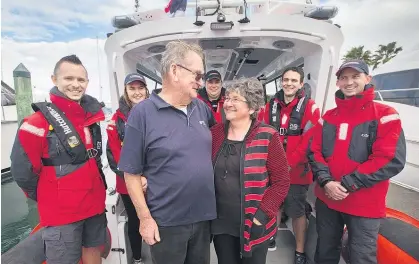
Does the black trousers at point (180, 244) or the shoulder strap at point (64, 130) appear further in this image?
the shoulder strap at point (64, 130)

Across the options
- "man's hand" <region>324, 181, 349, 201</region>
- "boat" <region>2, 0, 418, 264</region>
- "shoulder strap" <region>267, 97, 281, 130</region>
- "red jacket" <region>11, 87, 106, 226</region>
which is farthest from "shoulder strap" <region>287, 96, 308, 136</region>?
A: "red jacket" <region>11, 87, 106, 226</region>

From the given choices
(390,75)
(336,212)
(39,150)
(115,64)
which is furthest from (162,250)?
(390,75)

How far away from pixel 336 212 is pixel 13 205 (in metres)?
9.28

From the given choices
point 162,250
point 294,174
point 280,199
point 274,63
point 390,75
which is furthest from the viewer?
point 390,75

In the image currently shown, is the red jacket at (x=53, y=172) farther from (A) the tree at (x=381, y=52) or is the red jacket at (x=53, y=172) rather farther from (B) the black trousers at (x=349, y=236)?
(A) the tree at (x=381, y=52)

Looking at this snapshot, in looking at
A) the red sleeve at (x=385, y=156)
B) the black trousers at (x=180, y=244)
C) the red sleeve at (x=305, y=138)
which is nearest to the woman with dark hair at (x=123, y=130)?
the black trousers at (x=180, y=244)

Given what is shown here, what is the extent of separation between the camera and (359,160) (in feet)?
6.39

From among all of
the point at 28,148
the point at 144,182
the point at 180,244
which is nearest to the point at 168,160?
the point at 144,182

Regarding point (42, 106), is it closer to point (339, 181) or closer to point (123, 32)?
point (123, 32)

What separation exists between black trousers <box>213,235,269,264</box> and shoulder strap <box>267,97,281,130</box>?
1.33 m

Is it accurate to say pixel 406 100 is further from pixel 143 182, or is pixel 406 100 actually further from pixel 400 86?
pixel 143 182

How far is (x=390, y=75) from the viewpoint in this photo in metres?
11.3

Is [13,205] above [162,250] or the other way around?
the other way around

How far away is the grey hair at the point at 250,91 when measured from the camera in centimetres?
178
